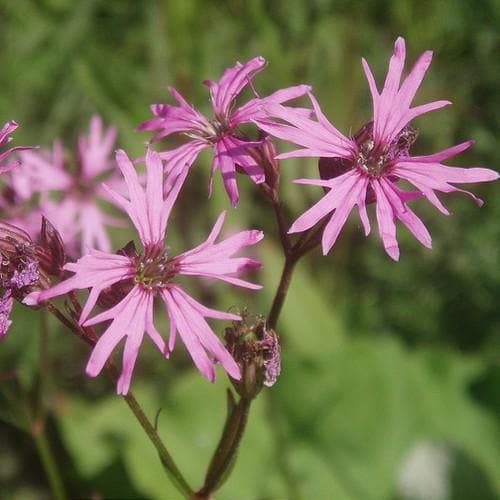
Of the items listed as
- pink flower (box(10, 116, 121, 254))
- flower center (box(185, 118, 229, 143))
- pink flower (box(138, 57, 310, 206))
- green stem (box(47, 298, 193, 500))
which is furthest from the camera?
pink flower (box(10, 116, 121, 254))

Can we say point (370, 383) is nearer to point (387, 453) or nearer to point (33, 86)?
point (387, 453)

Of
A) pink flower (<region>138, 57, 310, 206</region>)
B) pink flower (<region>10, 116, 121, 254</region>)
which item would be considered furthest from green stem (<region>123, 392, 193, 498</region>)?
pink flower (<region>10, 116, 121, 254</region>)

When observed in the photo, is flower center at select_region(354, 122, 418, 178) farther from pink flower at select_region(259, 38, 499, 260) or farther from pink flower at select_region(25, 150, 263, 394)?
pink flower at select_region(25, 150, 263, 394)

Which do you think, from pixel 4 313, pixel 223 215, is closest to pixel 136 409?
pixel 4 313

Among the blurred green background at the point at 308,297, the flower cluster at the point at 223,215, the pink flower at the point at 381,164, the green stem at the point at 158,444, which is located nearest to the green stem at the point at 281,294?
the flower cluster at the point at 223,215

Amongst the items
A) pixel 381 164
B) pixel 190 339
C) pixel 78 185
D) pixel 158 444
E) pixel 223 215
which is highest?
pixel 78 185

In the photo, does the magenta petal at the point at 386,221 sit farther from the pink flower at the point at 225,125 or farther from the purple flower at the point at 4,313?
the purple flower at the point at 4,313

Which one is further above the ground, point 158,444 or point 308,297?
point 308,297

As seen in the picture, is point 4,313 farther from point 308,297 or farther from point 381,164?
point 308,297
